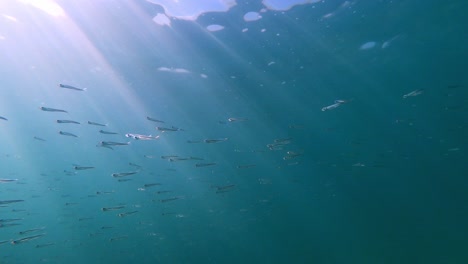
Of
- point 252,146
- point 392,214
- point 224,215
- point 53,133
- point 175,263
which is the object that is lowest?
point 175,263

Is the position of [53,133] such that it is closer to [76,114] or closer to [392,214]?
[76,114]

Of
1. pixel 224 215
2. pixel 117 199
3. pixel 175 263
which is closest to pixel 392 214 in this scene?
pixel 224 215

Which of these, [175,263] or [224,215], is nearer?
[224,215]

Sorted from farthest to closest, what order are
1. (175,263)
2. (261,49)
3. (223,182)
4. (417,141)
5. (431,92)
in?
1. (175,263)
2. (223,182)
3. (417,141)
4. (431,92)
5. (261,49)

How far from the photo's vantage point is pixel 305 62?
14.6m

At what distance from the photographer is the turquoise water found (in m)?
12.2

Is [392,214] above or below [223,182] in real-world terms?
below

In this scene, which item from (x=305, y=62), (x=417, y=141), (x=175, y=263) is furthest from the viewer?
(x=175, y=263)

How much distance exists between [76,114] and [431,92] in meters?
20.1

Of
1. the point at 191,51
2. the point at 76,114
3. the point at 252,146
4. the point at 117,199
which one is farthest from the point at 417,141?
the point at 117,199

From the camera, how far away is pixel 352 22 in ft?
40.4

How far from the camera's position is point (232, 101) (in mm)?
17359

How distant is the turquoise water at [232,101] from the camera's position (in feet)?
40.2

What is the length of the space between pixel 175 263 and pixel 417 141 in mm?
76544
